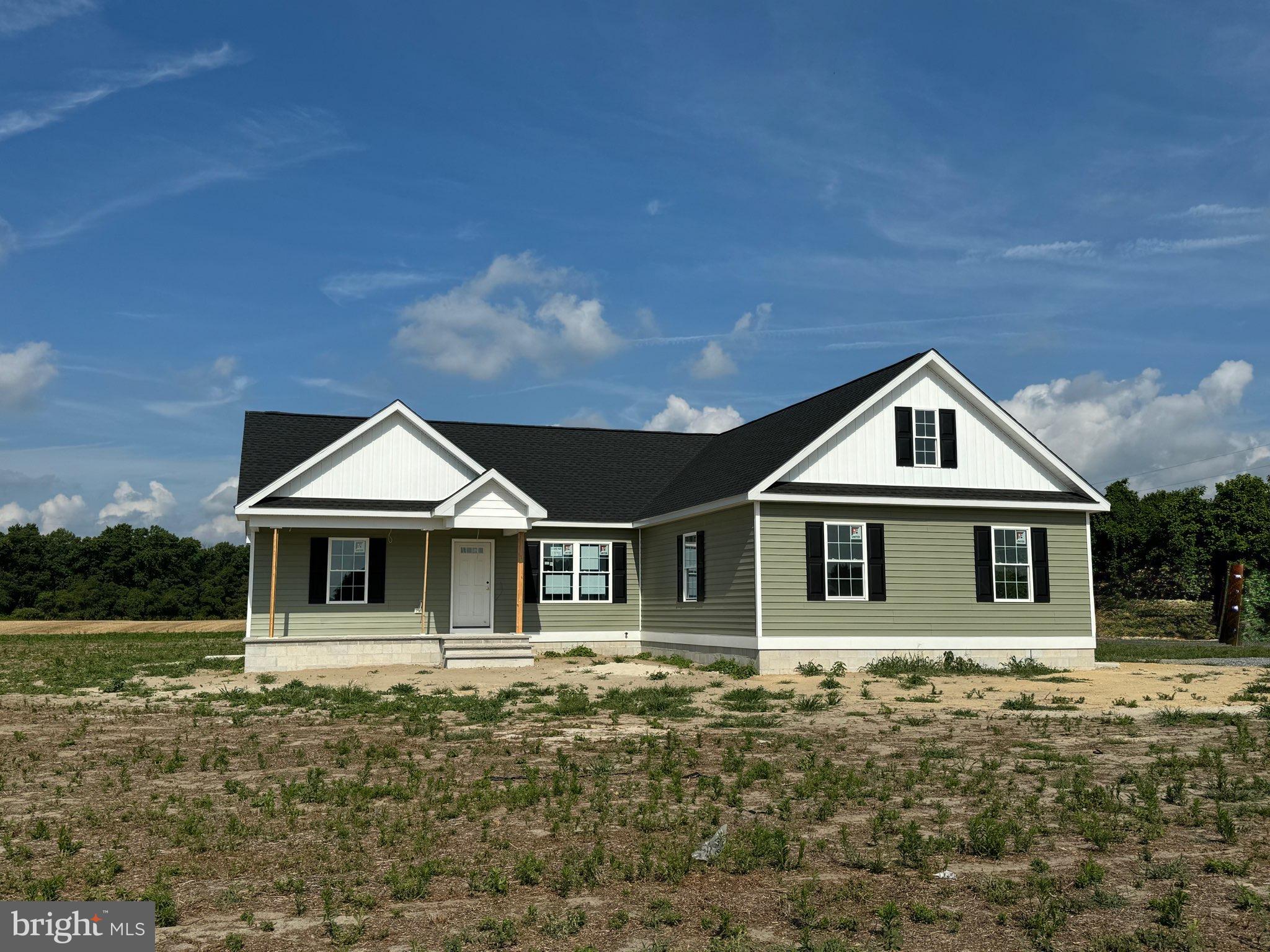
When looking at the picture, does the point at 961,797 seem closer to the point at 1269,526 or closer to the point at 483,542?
the point at 483,542

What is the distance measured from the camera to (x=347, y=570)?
1021 inches

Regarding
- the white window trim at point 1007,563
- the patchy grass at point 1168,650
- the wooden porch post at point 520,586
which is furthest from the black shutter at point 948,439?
the wooden porch post at point 520,586

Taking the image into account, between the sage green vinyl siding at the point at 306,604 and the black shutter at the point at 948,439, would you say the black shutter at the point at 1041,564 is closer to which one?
the black shutter at the point at 948,439

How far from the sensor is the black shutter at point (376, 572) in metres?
26.0

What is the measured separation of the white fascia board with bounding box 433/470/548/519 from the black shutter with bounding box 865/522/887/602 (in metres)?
7.67

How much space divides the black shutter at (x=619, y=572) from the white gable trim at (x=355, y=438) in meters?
4.31

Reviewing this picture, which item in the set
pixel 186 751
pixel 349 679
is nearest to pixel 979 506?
pixel 349 679

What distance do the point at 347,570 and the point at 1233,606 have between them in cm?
2814

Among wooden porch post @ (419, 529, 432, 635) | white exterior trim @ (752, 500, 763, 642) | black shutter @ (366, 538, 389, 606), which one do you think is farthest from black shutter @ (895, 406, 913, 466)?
black shutter @ (366, 538, 389, 606)

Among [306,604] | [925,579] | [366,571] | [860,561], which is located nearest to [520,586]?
[366,571]

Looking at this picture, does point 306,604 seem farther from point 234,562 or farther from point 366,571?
point 234,562

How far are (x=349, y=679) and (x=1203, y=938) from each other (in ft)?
59.1

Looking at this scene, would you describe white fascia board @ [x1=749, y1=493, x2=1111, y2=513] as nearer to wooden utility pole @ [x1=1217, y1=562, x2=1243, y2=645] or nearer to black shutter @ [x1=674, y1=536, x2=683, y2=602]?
black shutter @ [x1=674, y1=536, x2=683, y2=602]

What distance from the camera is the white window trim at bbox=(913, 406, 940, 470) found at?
24.2m
